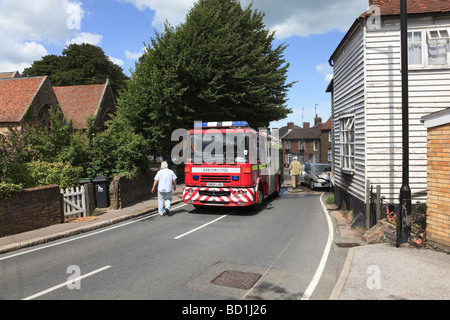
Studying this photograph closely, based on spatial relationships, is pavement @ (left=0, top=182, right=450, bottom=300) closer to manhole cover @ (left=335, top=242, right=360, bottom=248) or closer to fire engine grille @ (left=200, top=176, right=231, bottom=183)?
manhole cover @ (left=335, top=242, right=360, bottom=248)

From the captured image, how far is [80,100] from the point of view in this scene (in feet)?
125

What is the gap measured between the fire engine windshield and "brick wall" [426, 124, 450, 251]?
19.0ft

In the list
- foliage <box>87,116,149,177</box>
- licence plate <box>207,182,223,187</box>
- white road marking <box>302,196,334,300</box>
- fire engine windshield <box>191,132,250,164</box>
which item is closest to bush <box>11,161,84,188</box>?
foliage <box>87,116,149,177</box>

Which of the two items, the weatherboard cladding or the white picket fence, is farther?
the white picket fence

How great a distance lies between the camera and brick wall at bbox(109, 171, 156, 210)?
12398 mm

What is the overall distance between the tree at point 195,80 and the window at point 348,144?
9.32 metres

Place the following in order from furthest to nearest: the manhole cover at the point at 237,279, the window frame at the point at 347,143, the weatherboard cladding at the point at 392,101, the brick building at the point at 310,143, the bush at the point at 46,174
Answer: the brick building at the point at 310,143, the window frame at the point at 347,143, the bush at the point at 46,174, the weatherboard cladding at the point at 392,101, the manhole cover at the point at 237,279

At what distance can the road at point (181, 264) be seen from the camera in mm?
4926

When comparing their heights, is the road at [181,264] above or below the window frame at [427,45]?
below

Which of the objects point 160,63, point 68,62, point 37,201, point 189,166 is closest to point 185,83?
point 160,63

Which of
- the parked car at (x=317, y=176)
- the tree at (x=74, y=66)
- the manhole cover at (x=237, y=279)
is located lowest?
the manhole cover at (x=237, y=279)

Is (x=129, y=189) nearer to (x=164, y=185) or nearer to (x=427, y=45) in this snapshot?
(x=164, y=185)

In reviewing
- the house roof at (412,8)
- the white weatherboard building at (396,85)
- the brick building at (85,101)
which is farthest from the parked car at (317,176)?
the brick building at (85,101)

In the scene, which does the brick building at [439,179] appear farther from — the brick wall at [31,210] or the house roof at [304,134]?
the house roof at [304,134]
